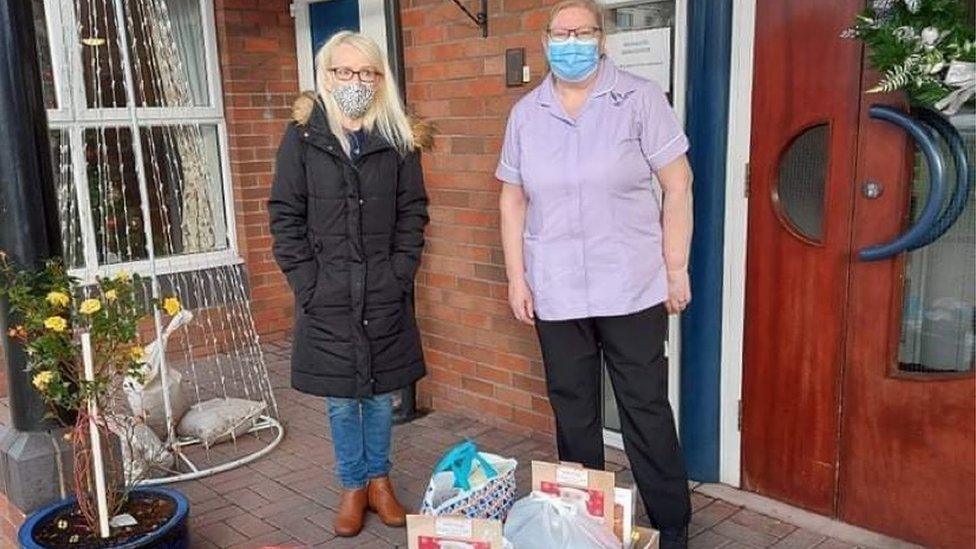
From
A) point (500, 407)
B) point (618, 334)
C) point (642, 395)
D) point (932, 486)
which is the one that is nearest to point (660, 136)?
point (618, 334)

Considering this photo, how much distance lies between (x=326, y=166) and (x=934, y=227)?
6.27 ft

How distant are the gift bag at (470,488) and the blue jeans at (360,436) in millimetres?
425

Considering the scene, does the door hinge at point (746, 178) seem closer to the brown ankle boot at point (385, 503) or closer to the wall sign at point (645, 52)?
the wall sign at point (645, 52)

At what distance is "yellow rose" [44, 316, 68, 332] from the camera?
7.87ft

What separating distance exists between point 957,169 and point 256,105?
14.2 feet

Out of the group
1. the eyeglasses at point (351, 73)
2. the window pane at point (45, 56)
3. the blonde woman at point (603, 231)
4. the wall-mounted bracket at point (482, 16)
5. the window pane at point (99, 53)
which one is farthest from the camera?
the window pane at point (99, 53)

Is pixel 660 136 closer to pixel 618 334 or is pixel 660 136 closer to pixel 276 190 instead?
pixel 618 334

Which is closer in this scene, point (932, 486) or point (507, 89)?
point (932, 486)

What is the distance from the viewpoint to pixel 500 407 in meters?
3.99

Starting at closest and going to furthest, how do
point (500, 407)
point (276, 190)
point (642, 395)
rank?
point (642, 395) → point (276, 190) → point (500, 407)

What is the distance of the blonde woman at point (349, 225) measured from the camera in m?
2.74

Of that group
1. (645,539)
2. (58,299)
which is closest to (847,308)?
(645,539)

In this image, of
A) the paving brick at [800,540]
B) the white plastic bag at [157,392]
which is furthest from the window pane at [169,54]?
the paving brick at [800,540]

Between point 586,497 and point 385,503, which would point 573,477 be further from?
point 385,503
